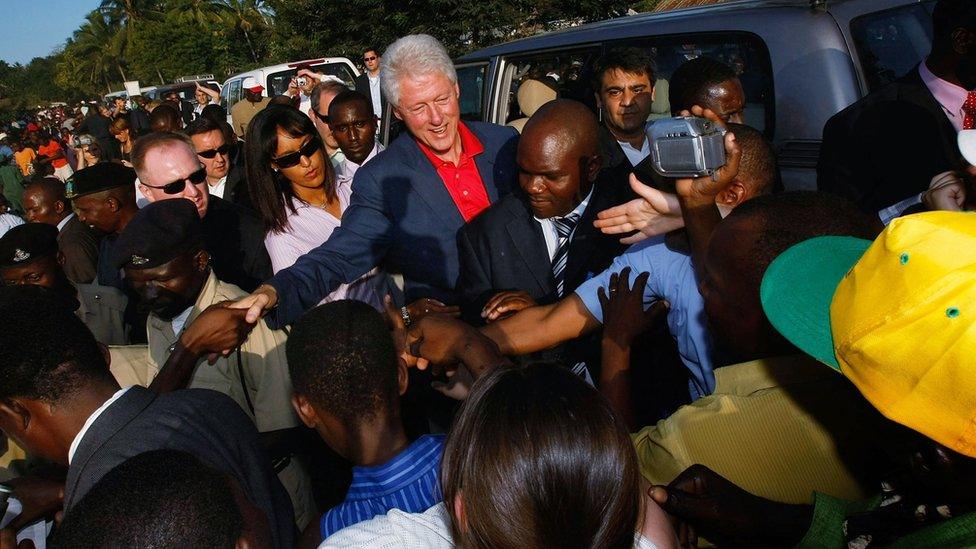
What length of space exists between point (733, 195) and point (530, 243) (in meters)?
0.83

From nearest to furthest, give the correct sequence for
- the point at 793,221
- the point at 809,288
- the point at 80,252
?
the point at 809,288 → the point at 793,221 → the point at 80,252

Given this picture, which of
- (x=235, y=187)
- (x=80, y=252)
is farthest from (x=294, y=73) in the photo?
(x=80, y=252)

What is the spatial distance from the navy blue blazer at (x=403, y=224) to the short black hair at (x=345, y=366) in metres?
1.01

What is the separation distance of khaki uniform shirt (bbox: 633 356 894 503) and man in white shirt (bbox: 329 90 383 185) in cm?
360

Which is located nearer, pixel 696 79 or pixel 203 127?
pixel 696 79

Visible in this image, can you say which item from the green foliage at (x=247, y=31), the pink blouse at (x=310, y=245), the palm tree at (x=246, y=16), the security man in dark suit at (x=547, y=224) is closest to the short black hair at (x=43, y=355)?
the pink blouse at (x=310, y=245)

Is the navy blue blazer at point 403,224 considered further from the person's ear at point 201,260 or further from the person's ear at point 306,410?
the person's ear at point 306,410

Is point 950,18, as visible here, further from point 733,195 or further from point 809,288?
point 809,288

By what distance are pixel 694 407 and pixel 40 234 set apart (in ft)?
11.9

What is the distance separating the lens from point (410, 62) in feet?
9.91

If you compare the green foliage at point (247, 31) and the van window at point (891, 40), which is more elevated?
the green foliage at point (247, 31)

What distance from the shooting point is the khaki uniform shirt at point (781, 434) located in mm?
1406

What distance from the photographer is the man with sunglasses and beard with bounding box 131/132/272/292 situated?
345cm

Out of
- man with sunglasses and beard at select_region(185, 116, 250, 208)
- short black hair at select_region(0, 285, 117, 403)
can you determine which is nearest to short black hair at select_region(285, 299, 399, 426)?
short black hair at select_region(0, 285, 117, 403)
